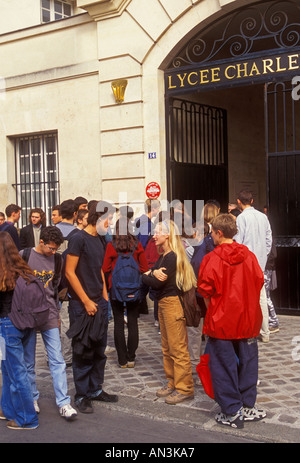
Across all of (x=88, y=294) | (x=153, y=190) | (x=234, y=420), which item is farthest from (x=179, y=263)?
(x=153, y=190)

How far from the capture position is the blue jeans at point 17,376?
4.93 m

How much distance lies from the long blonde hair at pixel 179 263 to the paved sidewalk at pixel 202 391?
3.53 feet

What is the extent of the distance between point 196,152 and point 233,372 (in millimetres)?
7126

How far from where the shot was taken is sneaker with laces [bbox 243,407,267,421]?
16.2ft

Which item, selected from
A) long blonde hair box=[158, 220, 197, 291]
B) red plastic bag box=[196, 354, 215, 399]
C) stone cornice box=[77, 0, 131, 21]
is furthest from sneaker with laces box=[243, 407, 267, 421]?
stone cornice box=[77, 0, 131, 21]

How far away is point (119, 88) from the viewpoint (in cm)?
1062

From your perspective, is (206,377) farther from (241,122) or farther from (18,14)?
(18,14)

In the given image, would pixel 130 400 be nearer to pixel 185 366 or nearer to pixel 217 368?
pixel 185 366

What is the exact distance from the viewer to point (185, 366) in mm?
5535

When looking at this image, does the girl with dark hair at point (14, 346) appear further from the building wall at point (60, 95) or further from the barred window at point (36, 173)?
the barred window at point (36, 173)

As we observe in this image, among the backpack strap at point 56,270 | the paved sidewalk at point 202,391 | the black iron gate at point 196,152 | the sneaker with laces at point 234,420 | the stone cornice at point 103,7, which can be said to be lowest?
the paved sidewalk at point 202,391

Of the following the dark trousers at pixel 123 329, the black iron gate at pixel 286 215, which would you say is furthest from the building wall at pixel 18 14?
the dark trousers at pixel 123 329

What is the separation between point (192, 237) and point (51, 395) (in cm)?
240

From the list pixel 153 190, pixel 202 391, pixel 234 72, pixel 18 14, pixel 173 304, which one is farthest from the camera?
pixel 18 14
